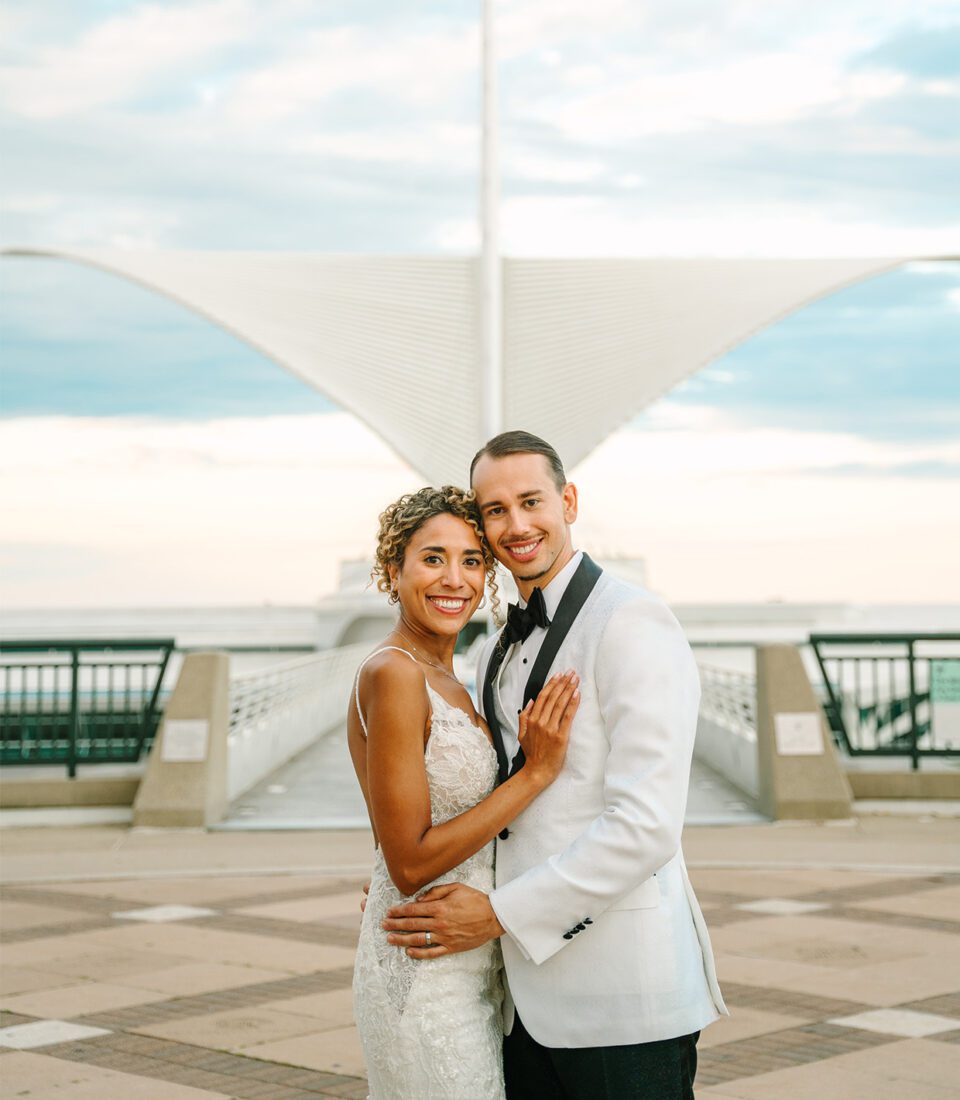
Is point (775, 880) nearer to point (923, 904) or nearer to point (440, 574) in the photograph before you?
point (923, 904)

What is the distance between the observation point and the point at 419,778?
270 centimetres

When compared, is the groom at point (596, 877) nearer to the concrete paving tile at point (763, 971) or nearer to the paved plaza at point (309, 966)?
the paved plaza at point (309, 966)

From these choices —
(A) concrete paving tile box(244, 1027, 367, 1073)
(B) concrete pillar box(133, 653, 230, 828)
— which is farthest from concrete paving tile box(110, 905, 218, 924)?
(B) concrete pillar box(133, 653, 230, 828)

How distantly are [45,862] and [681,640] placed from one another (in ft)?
24.2

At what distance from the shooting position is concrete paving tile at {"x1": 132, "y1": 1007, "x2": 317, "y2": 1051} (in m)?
4.95

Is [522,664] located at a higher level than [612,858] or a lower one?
higher

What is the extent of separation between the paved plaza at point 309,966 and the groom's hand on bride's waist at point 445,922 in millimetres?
1895

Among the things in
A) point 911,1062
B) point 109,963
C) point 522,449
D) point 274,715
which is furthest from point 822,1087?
point 274,715

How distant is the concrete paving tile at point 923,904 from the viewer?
7.20 metres

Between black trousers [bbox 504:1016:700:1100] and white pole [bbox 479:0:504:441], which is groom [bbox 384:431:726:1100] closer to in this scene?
black trousers [bbox 504:1016:700:1100]

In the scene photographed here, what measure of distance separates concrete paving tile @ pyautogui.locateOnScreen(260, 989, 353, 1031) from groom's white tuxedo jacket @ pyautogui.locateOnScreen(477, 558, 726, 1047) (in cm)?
267

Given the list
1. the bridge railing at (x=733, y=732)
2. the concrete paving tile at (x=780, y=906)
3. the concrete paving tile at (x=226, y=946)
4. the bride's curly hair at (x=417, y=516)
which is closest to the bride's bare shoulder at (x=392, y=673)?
the bride's curly hair at (x=417, y=516)

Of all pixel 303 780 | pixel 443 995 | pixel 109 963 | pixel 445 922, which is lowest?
pixel 303 780

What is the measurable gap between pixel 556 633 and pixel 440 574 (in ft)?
0.93
